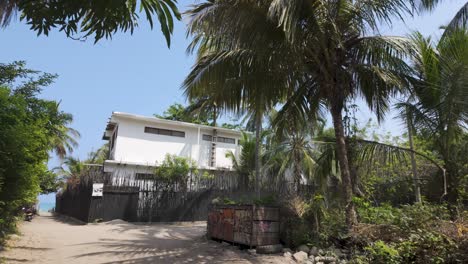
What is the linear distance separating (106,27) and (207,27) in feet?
20.4

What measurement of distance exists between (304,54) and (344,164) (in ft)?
9.53

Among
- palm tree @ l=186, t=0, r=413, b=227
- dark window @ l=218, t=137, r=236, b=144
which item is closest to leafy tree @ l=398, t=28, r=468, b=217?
palm tree @ l=186, t=0, r=413, b=227

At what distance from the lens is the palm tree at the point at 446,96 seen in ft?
25.4

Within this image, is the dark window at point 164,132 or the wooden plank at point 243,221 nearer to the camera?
the wooden plank at point 243,221

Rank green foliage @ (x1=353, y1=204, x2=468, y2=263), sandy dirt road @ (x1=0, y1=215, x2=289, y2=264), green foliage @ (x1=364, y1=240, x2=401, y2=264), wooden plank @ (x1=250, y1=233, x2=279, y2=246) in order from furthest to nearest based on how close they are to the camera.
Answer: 1. wooden plank @ (x1=250, y1=233, x2=279, y2=246)
2. sandy dirt road @ (x1=0, y1=215, x2=289, y2=264)
3. green foliage @ (x1=364, y1=240, x2=401, y2=264)
4. green foliage @ (x1=353, y1=204, x2=468, y2=263)

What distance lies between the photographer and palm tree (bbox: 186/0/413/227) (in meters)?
8.02

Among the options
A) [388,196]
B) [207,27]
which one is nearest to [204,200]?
[388,196]

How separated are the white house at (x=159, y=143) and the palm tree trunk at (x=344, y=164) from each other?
14.7 m

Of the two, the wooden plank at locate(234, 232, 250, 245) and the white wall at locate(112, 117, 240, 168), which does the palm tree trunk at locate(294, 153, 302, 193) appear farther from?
the white wall at locate(112, 117, 240, 168)

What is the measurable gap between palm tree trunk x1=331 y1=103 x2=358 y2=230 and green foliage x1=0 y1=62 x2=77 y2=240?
6.59m

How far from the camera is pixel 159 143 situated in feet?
74.8

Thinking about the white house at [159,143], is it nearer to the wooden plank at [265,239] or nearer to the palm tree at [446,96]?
the wooden plank at [265,239]

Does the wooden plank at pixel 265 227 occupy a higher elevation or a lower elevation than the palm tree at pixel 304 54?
lower

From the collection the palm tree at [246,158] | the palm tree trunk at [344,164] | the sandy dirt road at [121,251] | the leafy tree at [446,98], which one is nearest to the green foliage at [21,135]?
the sandy dirt road at [121,251]
